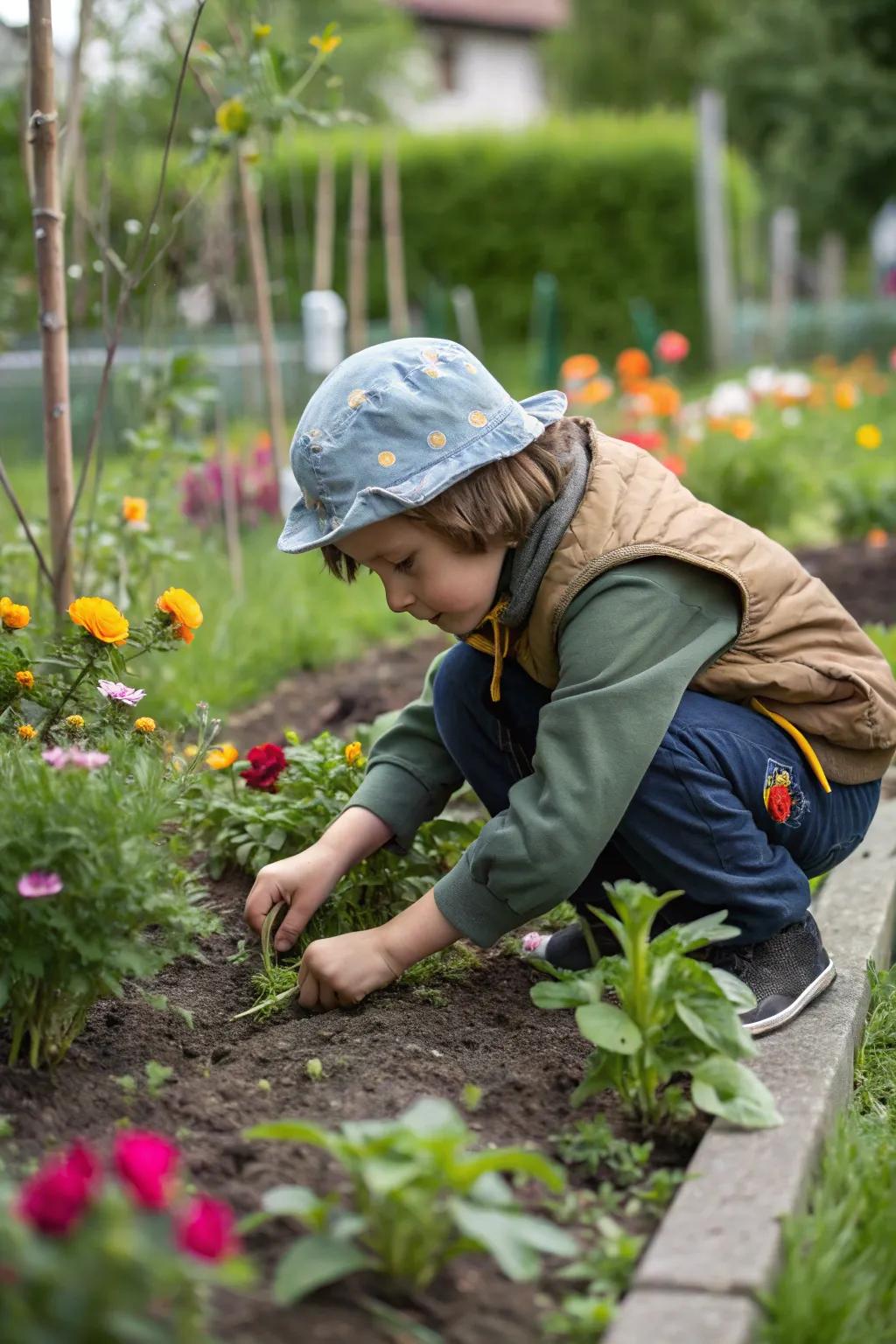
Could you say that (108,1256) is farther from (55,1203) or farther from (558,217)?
(558,217)

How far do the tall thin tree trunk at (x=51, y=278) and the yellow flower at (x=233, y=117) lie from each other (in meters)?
0.77

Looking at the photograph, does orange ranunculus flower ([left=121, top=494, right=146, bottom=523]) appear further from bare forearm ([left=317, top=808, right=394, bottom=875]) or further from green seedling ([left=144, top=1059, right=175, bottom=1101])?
green seedling ([left=144, top=1059, right=175, bottom=1101])

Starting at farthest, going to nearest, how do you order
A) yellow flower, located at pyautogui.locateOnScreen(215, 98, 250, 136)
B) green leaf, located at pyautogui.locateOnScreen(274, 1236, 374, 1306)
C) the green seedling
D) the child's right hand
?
yellow flower, located at pyautogui.locateOnScreen(215, 98, 250, 136) → the child's right hand → the green seedling → green leaf, located at pyautogui.locateOnScreen(274, 1236, 374, 1306)

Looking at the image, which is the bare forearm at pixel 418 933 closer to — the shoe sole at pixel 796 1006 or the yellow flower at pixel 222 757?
the shoe sole at pixel 796 1006

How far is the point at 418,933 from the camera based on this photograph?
2.01 meters

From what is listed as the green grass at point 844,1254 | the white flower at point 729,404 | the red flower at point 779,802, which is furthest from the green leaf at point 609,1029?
the white flower at point 729,404

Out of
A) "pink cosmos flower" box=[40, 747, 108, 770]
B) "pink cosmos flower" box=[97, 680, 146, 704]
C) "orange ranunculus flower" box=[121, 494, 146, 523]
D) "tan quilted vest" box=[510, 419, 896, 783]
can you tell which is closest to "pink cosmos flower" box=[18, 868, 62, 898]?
A: "pink cosmos flower" box=[40, 747, 108, 770]

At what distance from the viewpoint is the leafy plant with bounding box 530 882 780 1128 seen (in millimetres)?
1700

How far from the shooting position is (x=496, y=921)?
1.95 meters

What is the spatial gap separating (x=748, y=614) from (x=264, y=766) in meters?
0.92

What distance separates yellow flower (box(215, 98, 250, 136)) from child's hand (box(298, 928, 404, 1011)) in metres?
2.13

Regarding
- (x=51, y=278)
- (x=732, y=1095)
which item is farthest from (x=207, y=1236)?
(x=51, y=278)

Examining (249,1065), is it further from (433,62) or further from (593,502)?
(433,62)

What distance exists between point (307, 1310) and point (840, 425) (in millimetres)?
8426
